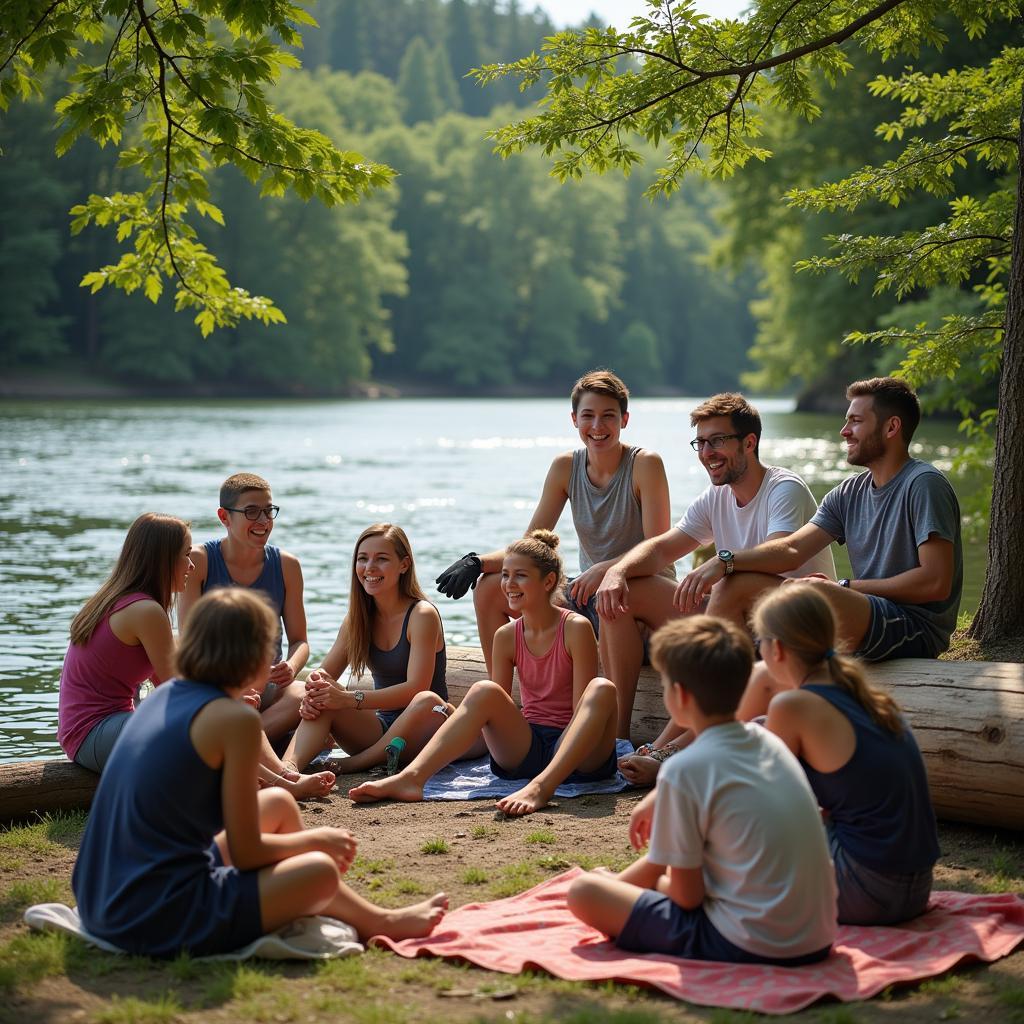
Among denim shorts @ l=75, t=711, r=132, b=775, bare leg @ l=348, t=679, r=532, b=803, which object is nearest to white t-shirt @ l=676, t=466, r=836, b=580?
bare leg @ l=348, t=679, r=532, b=803

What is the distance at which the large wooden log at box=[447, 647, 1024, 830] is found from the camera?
5426mm

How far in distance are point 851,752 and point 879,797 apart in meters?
0.18

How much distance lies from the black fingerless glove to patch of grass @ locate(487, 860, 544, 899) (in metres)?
2.07

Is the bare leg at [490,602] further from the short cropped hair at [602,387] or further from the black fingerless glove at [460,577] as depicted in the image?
the short cropped hair at [602,387]

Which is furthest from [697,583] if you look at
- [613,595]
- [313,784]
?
[313,784]

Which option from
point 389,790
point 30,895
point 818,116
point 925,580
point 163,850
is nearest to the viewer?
point 163,850

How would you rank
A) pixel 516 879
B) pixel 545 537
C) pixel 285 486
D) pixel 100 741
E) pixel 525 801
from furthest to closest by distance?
pixel 285 486 < pixel 545 537 < pixel 525 801 < pixel 100 741 < pixel 516 879

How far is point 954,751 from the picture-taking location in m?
5.54

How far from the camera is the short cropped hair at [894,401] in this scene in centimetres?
611

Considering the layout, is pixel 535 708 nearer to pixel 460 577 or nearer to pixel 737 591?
pixel 460 577

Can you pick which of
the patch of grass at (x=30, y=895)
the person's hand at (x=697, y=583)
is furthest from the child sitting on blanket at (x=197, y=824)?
the person's hand at (x=697, y=583)

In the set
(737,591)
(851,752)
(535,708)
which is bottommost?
(535,708)

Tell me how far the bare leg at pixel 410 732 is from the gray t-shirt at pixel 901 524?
204 cm

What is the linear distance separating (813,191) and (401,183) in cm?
7795
